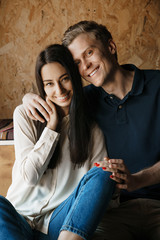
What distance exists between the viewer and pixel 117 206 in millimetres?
1375

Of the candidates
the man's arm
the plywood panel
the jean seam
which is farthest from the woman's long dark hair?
the plywood panel

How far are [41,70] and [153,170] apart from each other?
0.79 metres

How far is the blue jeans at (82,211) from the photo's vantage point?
0.98 meters

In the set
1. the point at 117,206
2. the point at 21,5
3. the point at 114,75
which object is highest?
the point at 21,5

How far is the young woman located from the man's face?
0.22ft

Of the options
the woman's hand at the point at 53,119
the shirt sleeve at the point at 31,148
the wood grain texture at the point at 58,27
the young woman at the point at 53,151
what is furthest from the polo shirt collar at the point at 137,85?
the wood grain texture at the point at 58,27

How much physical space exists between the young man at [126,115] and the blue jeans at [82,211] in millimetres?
315

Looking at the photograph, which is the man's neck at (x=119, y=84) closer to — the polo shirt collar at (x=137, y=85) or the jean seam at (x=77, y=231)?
the polo shirt collar at (x=137, y=85)

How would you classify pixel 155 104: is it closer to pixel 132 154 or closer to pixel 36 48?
pixel 132 154

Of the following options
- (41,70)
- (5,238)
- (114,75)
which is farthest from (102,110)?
(5,238)

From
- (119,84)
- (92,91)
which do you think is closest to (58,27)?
(92,91)

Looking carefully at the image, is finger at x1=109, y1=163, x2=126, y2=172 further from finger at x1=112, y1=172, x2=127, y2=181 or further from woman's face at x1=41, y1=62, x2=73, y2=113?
woman's face at x1=41, y1=62, x2=73, y2=113

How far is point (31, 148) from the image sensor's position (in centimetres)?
133

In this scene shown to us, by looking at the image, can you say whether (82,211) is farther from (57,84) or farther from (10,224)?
(57,84)
